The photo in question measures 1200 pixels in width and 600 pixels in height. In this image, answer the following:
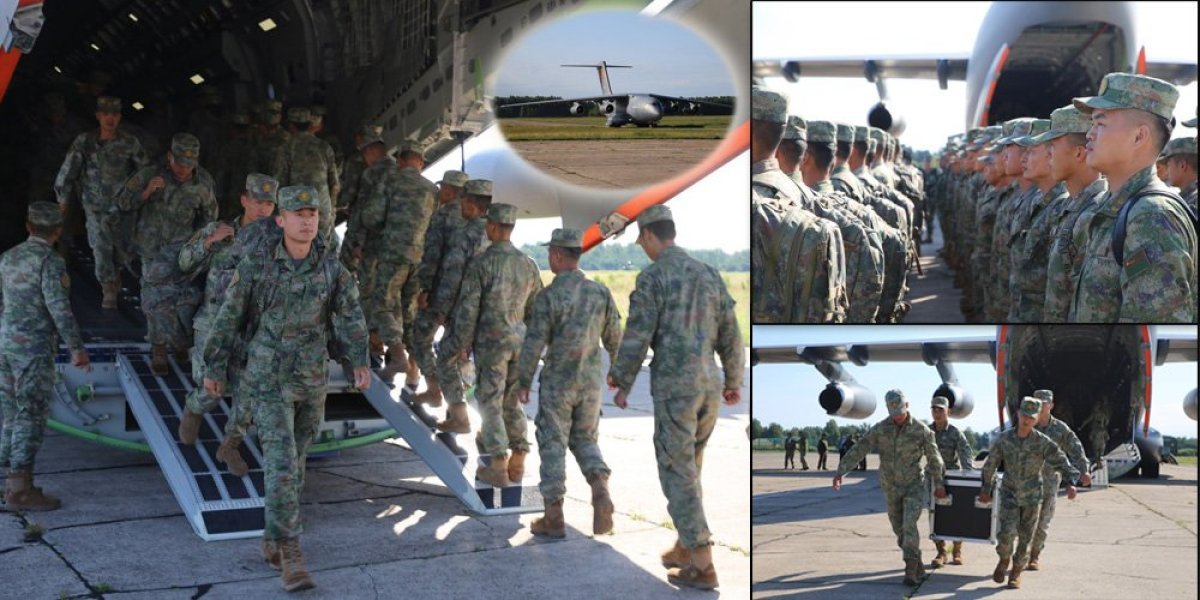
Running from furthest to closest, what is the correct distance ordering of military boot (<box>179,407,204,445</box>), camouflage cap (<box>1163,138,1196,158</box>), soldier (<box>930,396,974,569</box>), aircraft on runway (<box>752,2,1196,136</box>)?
1. aircraft on runway (<box>752,2,1196,136</box>)
2. camouflage cap (<box>1163,138,1196,158</box>)
3. military boot (<box>179,407,204,445</box>)
4. soldier (<box>930,396,974,569</box>)

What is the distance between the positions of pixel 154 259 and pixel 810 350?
454 cm

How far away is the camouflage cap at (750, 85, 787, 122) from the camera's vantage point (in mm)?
4820

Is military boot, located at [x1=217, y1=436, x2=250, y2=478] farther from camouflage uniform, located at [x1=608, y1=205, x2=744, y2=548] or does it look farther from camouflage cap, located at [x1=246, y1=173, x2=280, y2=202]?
camouflage uniform, located at [x1=608, y1=205, x2=744, y2=548]

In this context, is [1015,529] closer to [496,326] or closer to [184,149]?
[496,326]

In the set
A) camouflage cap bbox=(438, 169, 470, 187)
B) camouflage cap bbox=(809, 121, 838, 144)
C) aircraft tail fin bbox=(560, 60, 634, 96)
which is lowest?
camouflage cap bbox=(438, 169, 470, 187)

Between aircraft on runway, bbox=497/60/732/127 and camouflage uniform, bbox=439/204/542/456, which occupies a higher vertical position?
aircraft on runway, bbox=497/60/732/127

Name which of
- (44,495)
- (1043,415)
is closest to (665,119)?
(1043,415)

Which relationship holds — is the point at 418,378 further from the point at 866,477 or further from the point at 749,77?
the point at 749,77

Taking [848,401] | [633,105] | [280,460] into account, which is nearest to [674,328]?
[848,401]

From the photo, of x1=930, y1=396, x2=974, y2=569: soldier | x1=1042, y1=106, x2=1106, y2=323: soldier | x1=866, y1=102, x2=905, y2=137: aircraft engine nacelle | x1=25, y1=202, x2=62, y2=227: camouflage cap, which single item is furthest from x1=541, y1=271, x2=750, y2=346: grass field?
x1=930, y1=396, x2=974, y2=569: soldier

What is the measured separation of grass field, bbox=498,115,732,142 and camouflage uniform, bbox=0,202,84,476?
3.43 m

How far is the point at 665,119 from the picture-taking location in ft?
23.7

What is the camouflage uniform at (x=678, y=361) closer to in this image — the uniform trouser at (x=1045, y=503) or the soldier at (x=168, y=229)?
the uniform trouser at (x=1045, y=503)

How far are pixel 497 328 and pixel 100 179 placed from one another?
2965 mm
